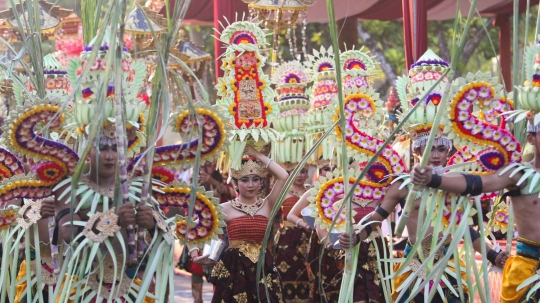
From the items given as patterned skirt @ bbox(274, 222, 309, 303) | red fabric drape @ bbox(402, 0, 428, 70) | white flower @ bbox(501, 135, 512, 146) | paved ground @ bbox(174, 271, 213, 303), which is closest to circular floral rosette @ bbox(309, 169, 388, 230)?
white flower @ bbox(501, 135, 512, 146)

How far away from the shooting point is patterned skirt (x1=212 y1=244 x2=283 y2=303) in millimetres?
6086

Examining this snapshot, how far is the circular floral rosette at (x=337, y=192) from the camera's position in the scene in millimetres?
5355

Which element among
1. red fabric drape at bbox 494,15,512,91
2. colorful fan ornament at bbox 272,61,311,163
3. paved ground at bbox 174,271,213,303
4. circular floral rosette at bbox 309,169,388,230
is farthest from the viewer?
red fabric drape at bbox 494,15,512,91

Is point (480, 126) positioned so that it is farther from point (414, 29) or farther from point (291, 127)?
point (414, 29)

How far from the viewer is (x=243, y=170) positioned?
20.5ft

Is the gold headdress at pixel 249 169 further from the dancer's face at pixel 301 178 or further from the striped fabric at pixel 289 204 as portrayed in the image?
the striped fabric at pixel 289 204

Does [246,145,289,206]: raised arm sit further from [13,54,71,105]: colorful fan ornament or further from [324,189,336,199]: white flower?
[13,54,71,105]: colorful fan ornament

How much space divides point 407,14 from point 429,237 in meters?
3.14

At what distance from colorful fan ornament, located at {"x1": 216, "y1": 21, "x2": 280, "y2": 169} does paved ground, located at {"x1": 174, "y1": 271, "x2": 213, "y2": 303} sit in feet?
10.5

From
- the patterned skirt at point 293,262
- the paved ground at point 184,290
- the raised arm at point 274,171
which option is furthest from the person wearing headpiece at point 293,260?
the paved ground at point 184,290

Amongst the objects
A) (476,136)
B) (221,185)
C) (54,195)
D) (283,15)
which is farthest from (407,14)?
A: (54,195)

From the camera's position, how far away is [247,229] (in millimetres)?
6137

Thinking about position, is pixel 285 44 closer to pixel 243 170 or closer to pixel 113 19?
pixel 243 170

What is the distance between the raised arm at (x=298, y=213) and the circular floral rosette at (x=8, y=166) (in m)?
2.17
